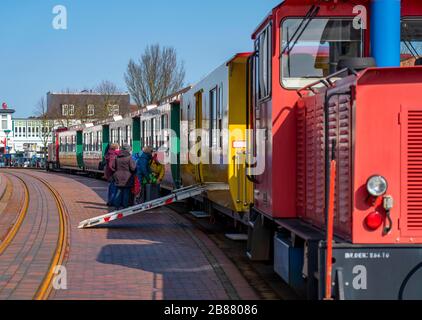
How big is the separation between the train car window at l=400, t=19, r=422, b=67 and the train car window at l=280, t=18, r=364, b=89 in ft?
1.94

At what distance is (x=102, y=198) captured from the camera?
2458 centimetres

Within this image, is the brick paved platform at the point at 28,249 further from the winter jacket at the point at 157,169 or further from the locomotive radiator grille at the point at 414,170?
the locomotive radiator grille at the point at 414,170

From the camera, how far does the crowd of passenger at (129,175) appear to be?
→ 18.1 meters

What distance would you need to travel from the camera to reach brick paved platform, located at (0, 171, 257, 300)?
30.1 ft

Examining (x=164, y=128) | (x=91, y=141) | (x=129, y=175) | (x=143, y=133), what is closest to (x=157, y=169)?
(x=164, y=128)

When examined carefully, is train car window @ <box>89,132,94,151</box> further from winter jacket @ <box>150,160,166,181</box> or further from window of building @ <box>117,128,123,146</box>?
winter jacket @ <box>150,160,166,181</box>

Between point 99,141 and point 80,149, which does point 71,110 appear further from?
point 99,141

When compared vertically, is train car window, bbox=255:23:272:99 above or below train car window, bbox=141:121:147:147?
above

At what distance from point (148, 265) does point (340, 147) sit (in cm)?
509

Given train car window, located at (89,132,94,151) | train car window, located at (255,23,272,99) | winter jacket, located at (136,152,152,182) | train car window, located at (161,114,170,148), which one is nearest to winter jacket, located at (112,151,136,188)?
winter jacket, located at (136,152,152,182)

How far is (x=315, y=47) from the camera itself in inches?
328

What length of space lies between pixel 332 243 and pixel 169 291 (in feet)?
11.1

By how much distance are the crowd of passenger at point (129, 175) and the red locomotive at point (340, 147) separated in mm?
7954
